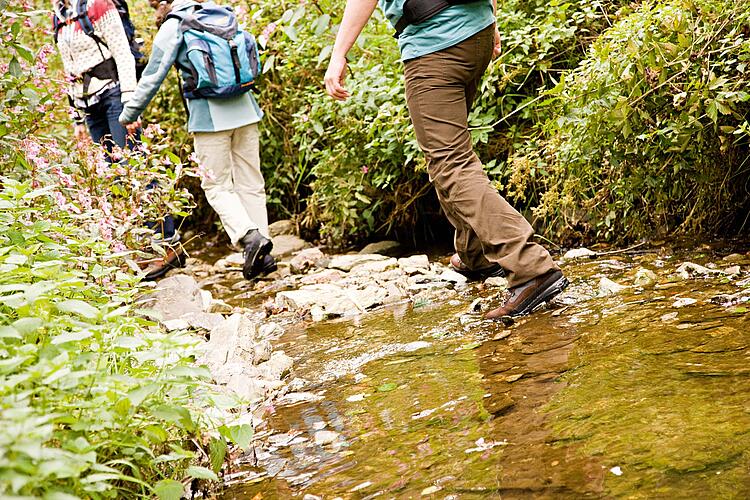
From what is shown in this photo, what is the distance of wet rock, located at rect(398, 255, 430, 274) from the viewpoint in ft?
17.6

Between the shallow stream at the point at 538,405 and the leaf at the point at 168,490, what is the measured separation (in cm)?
34

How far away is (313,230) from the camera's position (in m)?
7.85

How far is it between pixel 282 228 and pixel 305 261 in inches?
59.1

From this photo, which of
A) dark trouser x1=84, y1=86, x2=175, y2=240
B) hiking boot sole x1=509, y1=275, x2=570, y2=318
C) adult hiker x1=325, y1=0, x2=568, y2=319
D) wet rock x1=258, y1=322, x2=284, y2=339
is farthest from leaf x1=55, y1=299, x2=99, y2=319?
dark trouser x1=84, y1=86, x2=175, y2=240

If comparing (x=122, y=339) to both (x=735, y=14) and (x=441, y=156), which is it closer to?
(x=441, y=156)

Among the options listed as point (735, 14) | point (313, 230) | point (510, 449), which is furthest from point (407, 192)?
point (510, 449)

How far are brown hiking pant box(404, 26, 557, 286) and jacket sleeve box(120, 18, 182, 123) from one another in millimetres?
2512

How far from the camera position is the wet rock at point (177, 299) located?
16.0ft

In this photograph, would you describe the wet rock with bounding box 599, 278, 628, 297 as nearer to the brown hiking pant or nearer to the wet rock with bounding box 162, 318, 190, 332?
the brown hiking pant

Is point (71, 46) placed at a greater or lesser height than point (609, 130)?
greater

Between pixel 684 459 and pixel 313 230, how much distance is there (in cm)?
609

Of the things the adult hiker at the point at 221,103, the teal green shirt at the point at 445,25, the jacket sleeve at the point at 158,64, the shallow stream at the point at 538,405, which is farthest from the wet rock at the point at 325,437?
the jacket sleeve at the point at 158,64

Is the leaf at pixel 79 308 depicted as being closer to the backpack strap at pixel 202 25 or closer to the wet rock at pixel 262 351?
the wet rock at pixel 262 351

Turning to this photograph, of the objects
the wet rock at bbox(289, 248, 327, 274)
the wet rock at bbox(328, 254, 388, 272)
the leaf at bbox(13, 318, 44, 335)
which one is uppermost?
the leaf at bbox(13, 318, 44, 335)
